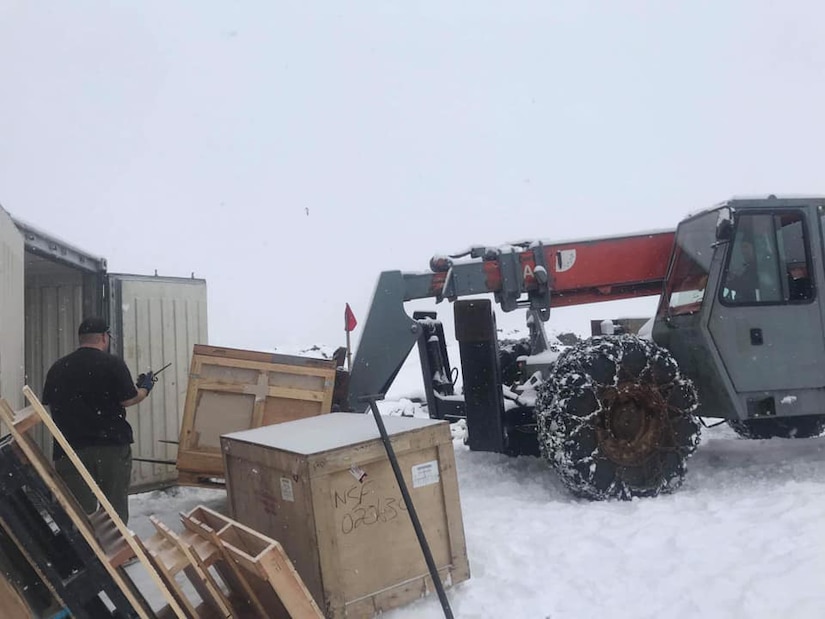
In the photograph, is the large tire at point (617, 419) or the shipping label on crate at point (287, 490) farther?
the large tire at point (617, 419)

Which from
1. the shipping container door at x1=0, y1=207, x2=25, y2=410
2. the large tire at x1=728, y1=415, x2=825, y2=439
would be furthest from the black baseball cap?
the large tire at x1=728, y1=415, x2=825, y2=439

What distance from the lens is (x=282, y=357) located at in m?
6.13

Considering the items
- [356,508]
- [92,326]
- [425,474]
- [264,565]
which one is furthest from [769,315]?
[92,326]

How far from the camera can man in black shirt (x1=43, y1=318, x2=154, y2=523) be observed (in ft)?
16.4

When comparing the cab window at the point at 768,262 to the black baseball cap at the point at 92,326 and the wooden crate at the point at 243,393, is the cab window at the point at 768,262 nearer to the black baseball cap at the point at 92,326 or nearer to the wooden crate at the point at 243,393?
the wooden crate at the point at 243,393

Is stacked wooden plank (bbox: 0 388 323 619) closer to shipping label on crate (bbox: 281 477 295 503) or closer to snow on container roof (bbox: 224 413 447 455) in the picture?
shipping label on crate (bbox: 281 477 295 503)

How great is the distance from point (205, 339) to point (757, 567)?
5.91m

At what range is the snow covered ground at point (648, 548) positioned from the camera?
371cm

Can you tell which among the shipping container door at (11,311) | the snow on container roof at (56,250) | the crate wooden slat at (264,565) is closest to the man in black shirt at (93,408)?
the shipping container door at (11,311)

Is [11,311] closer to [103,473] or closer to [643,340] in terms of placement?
[103,473]

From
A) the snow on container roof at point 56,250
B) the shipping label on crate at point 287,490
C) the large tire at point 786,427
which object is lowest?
the large tire at point 786,427

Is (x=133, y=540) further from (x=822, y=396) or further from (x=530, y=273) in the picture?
(x=822, y=396)

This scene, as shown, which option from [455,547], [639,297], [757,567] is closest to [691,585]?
[757,567]

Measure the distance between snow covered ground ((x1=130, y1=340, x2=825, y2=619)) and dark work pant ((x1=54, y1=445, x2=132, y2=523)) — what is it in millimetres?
659
